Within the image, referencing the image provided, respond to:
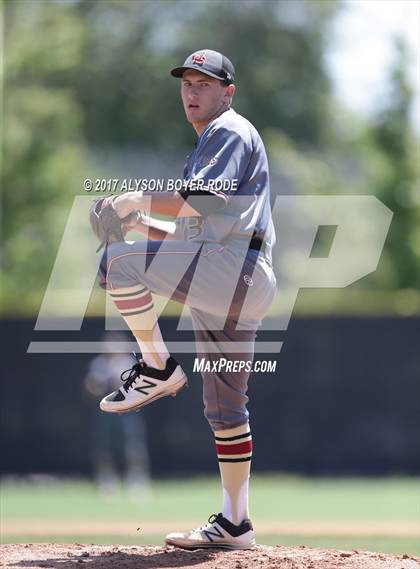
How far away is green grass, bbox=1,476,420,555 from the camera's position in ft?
29.5

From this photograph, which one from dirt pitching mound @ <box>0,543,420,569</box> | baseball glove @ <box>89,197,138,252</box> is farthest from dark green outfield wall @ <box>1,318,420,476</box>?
baseball glove @ <box>89,197,138,252</box>

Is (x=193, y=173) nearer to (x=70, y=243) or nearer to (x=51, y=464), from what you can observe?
(x=51, y=464)

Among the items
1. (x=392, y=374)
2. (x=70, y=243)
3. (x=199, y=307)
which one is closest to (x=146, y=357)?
(x=199, y=307)

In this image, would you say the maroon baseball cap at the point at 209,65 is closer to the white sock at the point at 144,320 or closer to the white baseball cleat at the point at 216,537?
the white sock at the point at 144,320

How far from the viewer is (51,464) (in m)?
14.6

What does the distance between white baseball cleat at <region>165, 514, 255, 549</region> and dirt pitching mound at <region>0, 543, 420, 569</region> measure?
44mm

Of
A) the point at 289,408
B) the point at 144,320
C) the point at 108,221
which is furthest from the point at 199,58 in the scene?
the point at 289,408

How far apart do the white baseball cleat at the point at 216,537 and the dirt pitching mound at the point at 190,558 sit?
44mm

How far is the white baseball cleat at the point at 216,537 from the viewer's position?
19.1 feet

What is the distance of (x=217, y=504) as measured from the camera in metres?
12.1

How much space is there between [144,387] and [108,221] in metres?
0.84

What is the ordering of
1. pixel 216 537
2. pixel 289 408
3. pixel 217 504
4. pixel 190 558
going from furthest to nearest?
pixel 289 408
pixel 217 504
pixel 216 537
pixel 190 558

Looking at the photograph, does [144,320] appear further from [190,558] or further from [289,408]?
[289,408]

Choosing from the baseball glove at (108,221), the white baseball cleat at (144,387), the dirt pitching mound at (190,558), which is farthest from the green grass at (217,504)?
the baseball glove at (108,221)
